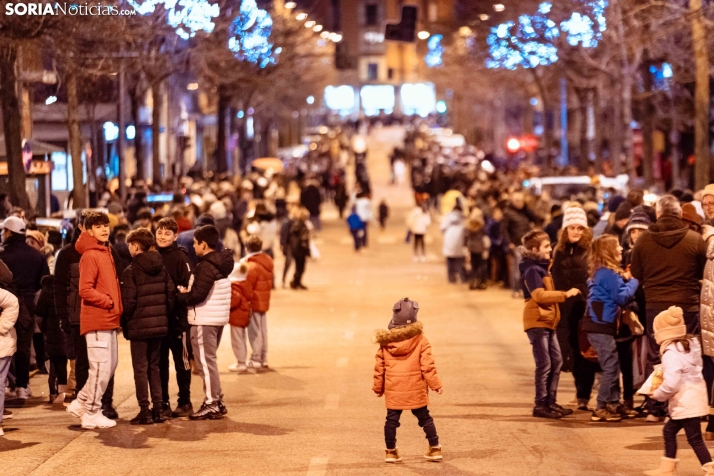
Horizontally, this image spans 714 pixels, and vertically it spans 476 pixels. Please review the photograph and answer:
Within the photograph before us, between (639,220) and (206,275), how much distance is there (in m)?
4.33

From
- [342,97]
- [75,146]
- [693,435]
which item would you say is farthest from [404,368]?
[342,97]

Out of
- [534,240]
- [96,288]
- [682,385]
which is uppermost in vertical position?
[534,240]

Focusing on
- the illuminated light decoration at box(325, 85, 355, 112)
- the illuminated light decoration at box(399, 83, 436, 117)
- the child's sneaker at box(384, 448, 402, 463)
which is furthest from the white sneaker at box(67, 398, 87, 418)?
the illuminated light decoration at box(399, 83, 436, 117)

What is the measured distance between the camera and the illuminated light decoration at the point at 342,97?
17588 cm

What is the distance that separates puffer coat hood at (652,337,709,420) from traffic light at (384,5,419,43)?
32454mm

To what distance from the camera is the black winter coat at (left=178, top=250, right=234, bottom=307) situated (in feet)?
38.7

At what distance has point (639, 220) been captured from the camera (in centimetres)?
1321

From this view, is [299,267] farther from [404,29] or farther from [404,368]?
[404,29]

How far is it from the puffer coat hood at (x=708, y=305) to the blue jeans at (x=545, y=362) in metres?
1.70

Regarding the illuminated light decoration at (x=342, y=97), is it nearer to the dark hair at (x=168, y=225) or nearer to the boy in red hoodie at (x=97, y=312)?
the dark hair at (x=168, y=225)

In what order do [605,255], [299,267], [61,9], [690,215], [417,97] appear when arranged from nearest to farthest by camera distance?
1. [605,255]
2. [690,215]
3. [61,9]
4. [299,267]
5. [417,97]

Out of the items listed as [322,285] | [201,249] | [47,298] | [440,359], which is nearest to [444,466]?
[201,249]

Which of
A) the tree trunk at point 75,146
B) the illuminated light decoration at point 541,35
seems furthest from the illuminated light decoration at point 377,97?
the tree trunk at point 75,146

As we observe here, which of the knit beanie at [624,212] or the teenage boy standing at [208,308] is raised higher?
the knit beanie at [624,212]
